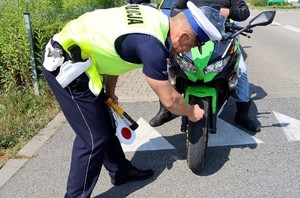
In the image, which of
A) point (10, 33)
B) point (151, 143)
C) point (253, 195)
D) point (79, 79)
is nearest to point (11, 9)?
point (10, 33)

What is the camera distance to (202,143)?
313 centimetres

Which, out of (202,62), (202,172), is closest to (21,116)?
(202,172)

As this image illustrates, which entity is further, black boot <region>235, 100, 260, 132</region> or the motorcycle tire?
black boot <region>235, 100, 260, 132</region>

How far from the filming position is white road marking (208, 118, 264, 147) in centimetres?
384

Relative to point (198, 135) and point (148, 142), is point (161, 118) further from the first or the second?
point (198, 135)

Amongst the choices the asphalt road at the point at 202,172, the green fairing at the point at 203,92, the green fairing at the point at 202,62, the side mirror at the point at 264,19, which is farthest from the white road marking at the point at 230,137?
the side mirror at the point at 264,19

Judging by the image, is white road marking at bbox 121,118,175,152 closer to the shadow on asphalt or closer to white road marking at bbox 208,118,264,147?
the shadow on asphalt

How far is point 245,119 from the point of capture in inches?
164

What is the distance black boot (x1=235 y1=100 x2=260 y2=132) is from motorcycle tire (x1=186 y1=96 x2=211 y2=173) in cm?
114

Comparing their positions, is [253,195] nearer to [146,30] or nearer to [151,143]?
[151,143]

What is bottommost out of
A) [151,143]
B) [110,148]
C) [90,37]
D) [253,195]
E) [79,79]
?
[151,143]

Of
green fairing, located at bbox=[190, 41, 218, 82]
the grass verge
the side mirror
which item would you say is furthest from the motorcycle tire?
the grass verge

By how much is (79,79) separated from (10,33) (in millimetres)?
3358

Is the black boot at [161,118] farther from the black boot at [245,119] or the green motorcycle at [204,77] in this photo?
the green motorcycle at [204,77]
